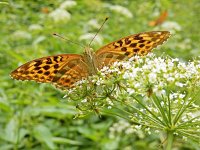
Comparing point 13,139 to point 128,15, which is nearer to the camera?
point 13,139

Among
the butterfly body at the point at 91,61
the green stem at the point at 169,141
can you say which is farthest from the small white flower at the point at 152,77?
the butterfly body at the point at 91,61

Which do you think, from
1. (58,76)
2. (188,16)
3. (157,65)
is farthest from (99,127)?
(188,16)

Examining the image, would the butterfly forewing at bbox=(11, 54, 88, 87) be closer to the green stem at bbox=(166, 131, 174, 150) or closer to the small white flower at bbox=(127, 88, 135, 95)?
the small white flower at bbox=(127, 88, 135, 95)

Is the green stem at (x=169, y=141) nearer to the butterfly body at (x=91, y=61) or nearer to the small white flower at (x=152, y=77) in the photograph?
the small white flower at (x=152, y=77)

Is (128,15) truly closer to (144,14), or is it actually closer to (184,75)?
(144,14)

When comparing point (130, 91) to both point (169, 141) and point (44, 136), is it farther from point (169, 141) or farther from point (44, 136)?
point (44, 136)

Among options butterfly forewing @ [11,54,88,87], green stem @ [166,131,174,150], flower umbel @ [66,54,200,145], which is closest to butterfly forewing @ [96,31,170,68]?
flower umbel @ [66,54,200,145]
